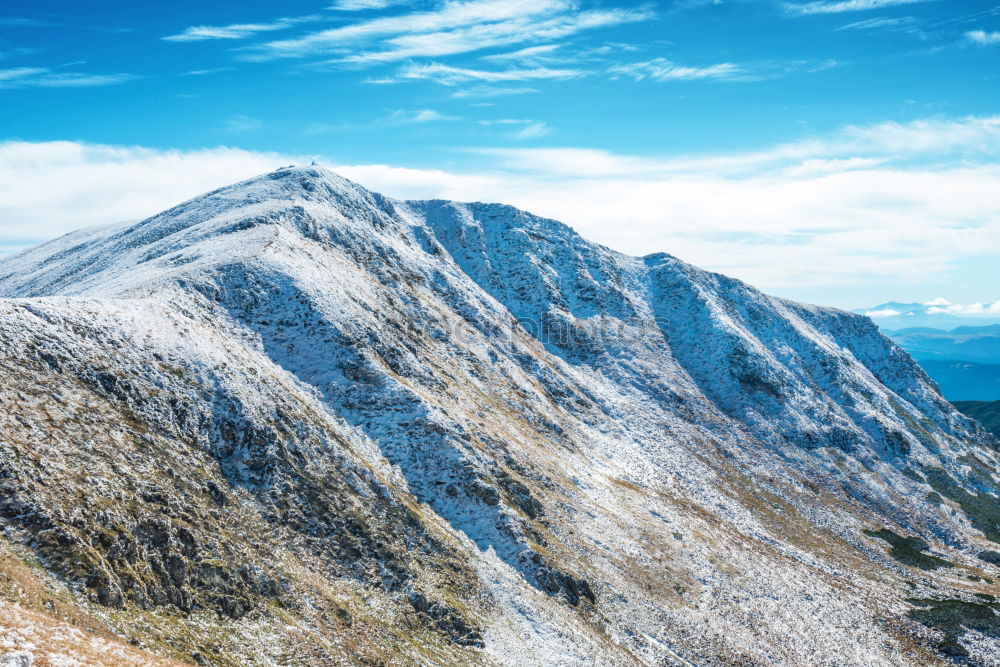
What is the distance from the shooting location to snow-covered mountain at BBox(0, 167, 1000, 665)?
2555 cm

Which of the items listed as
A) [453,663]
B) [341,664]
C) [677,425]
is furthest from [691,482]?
[341,664]

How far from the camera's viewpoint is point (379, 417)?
45.7 meters

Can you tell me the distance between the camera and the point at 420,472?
43.3 metres

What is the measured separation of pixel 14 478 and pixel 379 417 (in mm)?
25290

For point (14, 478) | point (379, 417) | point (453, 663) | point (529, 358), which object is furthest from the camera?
point (529, 358)

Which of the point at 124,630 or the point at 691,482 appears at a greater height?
the point at 124,630

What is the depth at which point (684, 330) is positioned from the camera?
111312mm

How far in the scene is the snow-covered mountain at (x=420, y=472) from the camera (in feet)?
83.8

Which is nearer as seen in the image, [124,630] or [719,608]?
[124,630]

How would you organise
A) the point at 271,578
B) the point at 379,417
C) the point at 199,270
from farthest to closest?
the point at 199,270, the point at 379,417, the point at 271,578

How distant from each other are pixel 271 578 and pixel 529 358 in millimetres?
56657

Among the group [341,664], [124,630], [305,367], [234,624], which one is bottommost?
[341,664]

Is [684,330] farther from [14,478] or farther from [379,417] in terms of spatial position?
[14,478]

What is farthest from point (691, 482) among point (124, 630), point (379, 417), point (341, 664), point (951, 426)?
point (951, 426)
